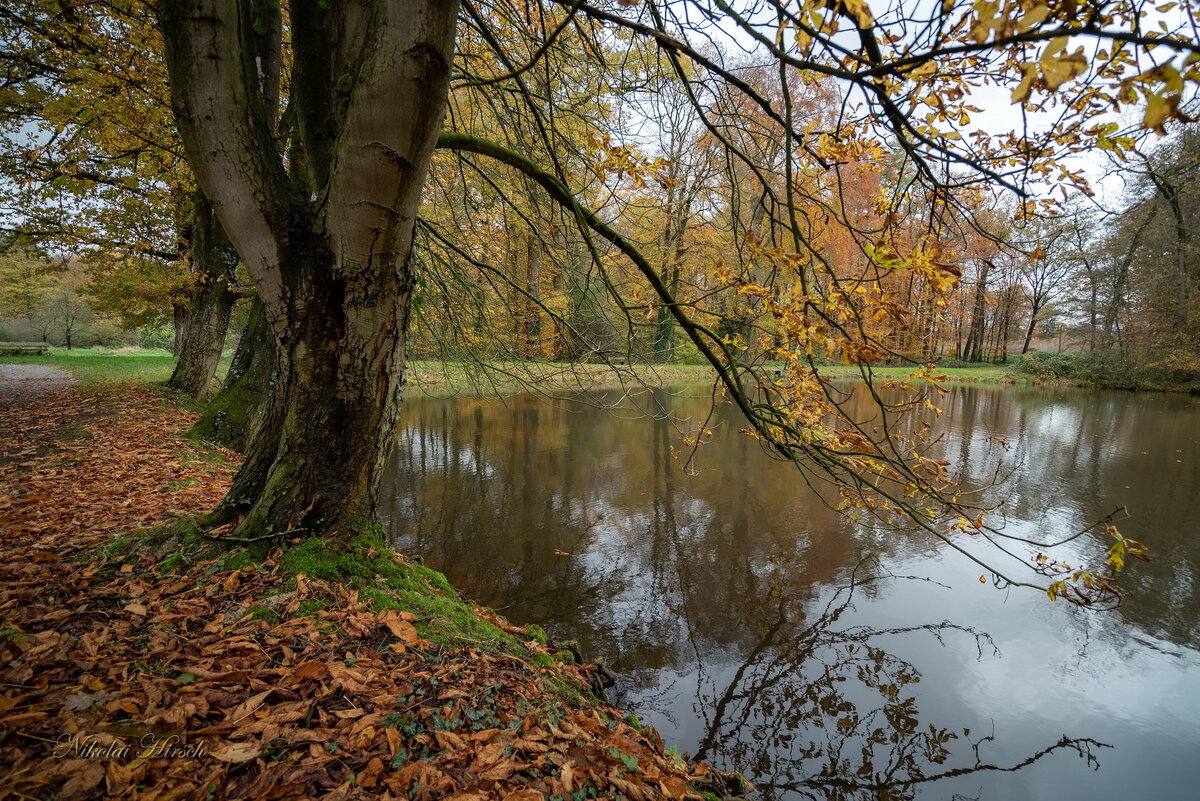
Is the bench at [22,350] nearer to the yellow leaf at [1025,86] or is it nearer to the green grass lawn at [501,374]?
the green grass lawn at [501,374]

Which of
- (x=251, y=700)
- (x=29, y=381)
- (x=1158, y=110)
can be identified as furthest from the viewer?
(x=29, y=381)

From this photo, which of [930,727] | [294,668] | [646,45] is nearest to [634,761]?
[294,668]

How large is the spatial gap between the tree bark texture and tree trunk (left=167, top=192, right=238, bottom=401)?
6.66m

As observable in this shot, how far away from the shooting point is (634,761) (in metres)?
2.04

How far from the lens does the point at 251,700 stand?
5.57ft

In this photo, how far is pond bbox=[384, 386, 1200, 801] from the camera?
10.1ft

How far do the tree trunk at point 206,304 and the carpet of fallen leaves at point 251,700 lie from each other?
648 centimetres

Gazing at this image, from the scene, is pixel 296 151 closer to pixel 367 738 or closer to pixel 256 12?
pixel 256 12

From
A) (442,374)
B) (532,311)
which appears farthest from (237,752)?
(442,374)

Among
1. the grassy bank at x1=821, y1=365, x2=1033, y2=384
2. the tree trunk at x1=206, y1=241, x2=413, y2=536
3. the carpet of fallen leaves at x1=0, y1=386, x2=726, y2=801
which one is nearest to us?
the carpet of fallen leaves at x1=0, y1=386, x2=726, y2=801

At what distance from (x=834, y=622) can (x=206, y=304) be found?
1054cm

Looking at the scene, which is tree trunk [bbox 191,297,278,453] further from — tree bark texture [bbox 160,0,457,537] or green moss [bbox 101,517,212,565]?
tree bark texture [bbox 160,0,457,537]

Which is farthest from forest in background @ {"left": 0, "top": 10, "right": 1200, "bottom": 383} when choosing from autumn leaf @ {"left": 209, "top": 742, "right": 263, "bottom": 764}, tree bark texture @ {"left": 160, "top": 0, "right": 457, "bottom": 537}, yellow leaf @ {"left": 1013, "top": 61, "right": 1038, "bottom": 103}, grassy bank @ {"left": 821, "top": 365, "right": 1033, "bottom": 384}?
grassy bank @ {"left": 821, "top": 365, "right": 1033, "bottom": 384}

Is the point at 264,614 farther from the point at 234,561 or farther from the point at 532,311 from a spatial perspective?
the point at 532,311
